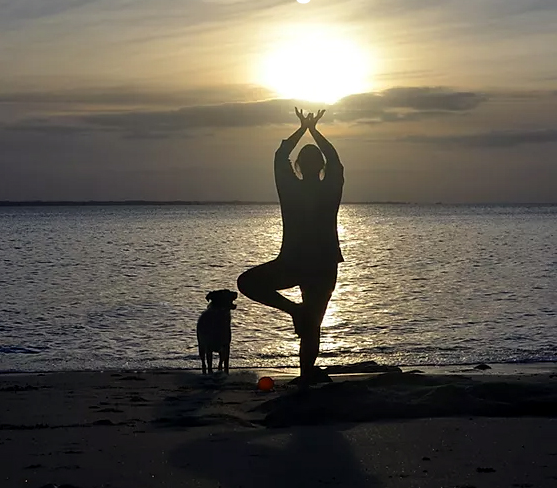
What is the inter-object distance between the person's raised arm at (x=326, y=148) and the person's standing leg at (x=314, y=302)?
79 cm

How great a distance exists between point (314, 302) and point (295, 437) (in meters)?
1.89

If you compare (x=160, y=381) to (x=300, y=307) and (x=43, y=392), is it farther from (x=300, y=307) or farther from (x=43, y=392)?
(x=300, y=307)

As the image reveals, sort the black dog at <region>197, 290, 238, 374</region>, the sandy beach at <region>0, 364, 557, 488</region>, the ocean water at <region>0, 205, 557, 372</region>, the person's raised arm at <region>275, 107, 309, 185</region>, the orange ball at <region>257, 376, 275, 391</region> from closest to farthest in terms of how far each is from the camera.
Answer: the sandy beach at <region>0, 364, 557, 488</region>
the person's raised arm at <region>275, 107, 309, 185</region>
the orange ball at <region>257, 376, 275, 391</region>
the black dog at <region>197, 290, 238, 374</region>
the ocean water at <region>0, 205, 557, 372</region>

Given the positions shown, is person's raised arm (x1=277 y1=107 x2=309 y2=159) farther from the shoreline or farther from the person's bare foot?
the shoreline

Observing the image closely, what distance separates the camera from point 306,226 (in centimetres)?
738

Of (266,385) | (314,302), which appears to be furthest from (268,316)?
(314,302)

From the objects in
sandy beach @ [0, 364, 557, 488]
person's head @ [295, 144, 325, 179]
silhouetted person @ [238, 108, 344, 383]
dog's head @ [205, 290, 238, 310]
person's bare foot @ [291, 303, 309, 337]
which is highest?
person's head @ [295, 144, 325, 179]

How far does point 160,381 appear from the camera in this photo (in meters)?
9.52

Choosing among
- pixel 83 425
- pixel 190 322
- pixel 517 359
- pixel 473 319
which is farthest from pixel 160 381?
pixel 473 319

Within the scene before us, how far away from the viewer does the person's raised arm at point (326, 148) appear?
24.2ft

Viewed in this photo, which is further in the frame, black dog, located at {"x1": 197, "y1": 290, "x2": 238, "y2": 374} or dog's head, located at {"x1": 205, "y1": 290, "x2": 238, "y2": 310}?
dog's head, located at {"x1": 205, "y1": 290, "x2": 238, "y2": 310}

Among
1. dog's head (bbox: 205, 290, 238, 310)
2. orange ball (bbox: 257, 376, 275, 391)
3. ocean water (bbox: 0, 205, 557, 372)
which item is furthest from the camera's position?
ocean water (bbox: 0, 205, 557, 372)

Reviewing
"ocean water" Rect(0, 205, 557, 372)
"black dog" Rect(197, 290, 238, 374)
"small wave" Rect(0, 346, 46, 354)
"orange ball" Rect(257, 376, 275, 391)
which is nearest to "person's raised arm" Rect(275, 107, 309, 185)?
"orange ball" Rect(257, 376, 275, 391)

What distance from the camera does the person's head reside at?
739 cm
